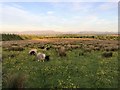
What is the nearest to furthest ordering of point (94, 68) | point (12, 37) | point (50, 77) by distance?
1. point (50, 77)
2. point (94, 68)
3. point (12, 37)

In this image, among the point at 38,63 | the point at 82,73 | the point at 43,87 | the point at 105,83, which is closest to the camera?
the point at 43,87

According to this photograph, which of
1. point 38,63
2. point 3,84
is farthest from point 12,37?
point 3,84

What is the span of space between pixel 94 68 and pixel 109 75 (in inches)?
94.6

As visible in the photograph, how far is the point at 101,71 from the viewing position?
1755 centimetres

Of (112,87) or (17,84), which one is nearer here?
(17,84)

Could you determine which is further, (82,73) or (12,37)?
(12,37)

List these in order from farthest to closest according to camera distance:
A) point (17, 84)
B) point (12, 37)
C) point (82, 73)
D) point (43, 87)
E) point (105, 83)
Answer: point (12, 37) → point (82, 73) → point (105, 83) → point (43, 87) → point (17, 84)

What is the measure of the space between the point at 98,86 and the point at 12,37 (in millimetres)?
82124

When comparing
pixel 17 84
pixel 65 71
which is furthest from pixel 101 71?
pixel 17 84

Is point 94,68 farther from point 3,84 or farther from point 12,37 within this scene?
point 12,37

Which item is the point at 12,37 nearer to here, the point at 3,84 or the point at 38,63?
the point at 38,63

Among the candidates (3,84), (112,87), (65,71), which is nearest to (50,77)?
(65,71)

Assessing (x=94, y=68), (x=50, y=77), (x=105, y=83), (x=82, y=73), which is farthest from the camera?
(x=94, y=68)

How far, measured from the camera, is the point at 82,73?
55.6 ft
